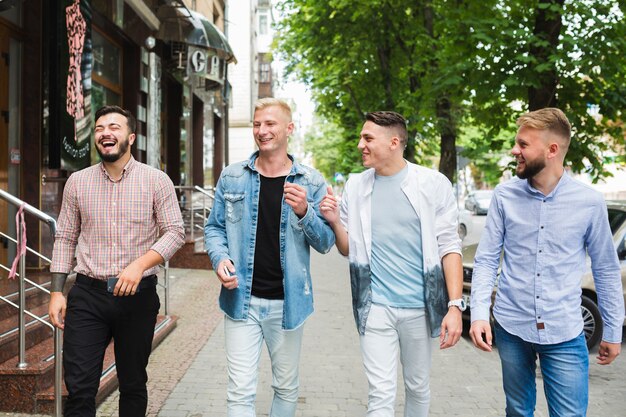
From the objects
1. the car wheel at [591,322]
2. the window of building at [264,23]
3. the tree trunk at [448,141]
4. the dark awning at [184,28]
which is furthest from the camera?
the window of building at [264,23]

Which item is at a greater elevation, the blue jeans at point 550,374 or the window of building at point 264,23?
the window of building at point 264,23

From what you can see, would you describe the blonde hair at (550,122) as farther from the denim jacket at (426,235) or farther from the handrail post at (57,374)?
the handrail post at (57,374)

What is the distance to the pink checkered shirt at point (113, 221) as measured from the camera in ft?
11.4

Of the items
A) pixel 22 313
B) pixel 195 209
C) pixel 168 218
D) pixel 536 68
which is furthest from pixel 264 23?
pixel 168 218

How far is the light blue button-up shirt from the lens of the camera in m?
3.12

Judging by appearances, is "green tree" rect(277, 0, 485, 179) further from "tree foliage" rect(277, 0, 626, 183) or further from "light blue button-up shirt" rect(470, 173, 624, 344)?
"light blue button-up shirt" rect(470, 173, 624, 344)

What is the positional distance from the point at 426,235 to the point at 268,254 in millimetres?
839

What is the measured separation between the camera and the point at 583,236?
125 inches

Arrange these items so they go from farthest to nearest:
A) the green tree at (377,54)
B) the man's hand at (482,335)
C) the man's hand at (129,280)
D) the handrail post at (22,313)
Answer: the green tree at (377,54) → the handrail post at (22,313) → the man's hand at (129,280) → the man's hand at (482,335)

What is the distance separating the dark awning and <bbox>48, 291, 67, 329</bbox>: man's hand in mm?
9465

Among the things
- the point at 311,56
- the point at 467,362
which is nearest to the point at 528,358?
the point at 467,362

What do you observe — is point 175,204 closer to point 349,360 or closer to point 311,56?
point 349,360

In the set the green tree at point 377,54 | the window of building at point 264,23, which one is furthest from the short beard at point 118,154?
the window of building at point 264,23

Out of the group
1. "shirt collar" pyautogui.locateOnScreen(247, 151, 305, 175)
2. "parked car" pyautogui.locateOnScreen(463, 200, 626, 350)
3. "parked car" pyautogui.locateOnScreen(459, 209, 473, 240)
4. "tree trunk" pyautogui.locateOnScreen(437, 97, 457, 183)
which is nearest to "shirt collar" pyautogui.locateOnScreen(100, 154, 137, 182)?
"shirt collar" pyautogui.locateOnScreen(247, 151, 305, 175)
